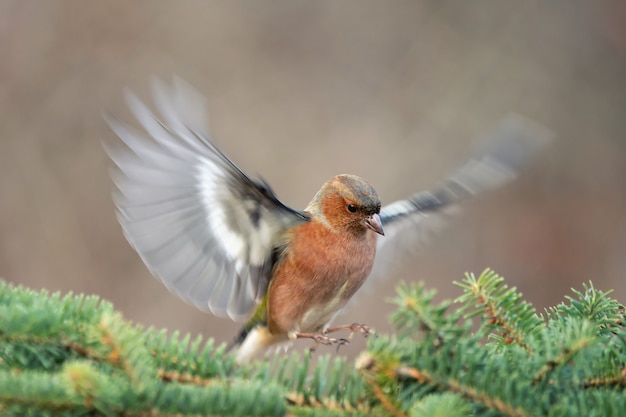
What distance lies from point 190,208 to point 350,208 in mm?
627

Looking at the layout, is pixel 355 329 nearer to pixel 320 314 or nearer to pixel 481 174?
pixel 320 314

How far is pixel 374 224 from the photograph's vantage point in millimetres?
2539

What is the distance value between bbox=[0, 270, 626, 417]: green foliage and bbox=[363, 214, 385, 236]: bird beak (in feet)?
3.63

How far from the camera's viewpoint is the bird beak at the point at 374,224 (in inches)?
99.3

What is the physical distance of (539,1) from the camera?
215 inches

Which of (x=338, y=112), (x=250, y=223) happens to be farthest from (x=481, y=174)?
(x=338, y=112)

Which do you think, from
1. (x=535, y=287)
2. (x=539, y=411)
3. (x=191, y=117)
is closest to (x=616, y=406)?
(x=539, y=411)

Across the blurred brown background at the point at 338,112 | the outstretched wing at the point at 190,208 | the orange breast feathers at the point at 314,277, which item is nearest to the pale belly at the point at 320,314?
the orange breast feathers at the point at 314,277

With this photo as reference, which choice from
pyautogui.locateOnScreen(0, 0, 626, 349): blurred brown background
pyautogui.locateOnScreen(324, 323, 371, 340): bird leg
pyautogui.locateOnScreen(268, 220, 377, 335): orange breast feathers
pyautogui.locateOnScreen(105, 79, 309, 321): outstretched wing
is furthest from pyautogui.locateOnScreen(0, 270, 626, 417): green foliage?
pyautogui.locateOnScreen(0, 0, 626, 349): blurred brown background

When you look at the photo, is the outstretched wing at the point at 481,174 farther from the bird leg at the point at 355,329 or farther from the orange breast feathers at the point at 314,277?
the bird leg at the point at 355,329

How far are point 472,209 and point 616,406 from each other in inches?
159

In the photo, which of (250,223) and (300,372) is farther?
(250,223)

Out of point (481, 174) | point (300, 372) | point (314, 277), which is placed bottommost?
point (300, 372)

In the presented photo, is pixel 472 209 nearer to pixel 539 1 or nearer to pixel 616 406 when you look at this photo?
pixel 539 1
